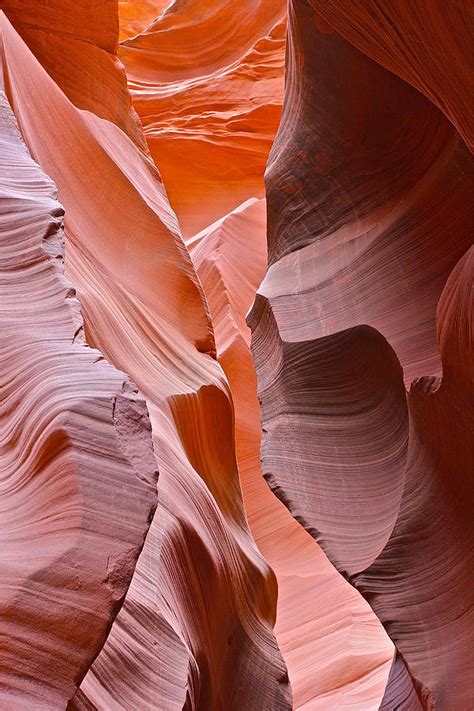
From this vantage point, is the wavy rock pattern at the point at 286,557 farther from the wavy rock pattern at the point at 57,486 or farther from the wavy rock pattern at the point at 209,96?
the wavy rock pattern at the point at 57,486

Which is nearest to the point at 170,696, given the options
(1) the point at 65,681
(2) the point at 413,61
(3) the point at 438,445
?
(1) the point at 65,681

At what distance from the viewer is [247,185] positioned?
5051 mm

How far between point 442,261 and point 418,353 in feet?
0.74

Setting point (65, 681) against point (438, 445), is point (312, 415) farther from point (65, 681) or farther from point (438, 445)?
point (65, 681)

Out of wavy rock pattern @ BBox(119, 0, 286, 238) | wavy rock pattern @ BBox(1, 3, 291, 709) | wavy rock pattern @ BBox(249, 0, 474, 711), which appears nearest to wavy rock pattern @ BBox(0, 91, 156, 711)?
wavy rock pattern @ BBox(1, 3, 291, 709)

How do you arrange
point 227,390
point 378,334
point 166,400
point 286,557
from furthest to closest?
1. point 286,557
2. point 227,390
3. point 166,400
4. point 378,334

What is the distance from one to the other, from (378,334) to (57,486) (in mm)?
1095

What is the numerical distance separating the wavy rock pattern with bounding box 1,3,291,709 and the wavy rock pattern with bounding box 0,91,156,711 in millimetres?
500

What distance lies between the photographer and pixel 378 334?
7.06ft

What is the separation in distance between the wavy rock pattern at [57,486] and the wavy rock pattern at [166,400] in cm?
50

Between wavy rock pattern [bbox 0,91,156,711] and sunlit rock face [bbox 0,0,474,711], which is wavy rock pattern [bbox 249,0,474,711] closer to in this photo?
sunlit rock face [bbox 0,0,474,711]

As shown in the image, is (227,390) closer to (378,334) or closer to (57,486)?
(378,334)

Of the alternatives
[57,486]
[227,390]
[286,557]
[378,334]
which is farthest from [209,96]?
[57,486]

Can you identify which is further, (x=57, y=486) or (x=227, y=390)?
(x=227, y=390)
